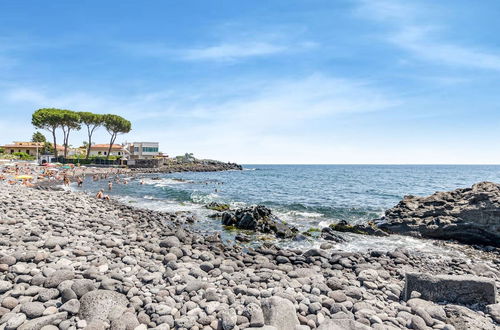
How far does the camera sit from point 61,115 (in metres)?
67.0

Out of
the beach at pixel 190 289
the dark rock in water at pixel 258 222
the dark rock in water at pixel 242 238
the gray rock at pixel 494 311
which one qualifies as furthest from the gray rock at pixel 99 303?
the dark rock in water at pixel 258 222

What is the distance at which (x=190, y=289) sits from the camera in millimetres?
6281

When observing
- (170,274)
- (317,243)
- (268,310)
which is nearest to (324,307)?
(268,310)

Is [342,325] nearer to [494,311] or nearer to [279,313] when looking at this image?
[279,313]

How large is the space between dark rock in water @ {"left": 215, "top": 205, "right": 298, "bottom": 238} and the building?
8744cm

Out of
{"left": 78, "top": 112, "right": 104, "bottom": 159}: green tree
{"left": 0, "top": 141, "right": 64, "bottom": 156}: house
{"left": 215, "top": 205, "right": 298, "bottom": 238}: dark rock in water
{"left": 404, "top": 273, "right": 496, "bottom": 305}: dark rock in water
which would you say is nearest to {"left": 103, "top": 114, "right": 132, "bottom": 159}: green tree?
{"left": 78, "top": 112, "right": 104, "bottom": 159}: green tree

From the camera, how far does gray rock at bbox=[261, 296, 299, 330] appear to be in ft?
16.8

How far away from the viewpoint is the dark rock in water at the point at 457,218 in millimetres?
14383

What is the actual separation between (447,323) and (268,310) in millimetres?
3572

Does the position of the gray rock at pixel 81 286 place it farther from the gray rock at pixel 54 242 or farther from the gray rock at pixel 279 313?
the gray rock at pixel 279 313

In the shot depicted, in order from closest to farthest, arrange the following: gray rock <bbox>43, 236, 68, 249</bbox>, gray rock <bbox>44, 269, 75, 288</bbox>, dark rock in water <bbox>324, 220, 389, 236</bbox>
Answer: gray rock <bbox>44, 269, 75, 288</bbox>, gray rock <bbox>43, 236, 68, 249</bbox>, dark rock in water <bbox>324, 220, 389, 236</bbox>

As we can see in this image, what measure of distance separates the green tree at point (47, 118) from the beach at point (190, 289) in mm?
68267

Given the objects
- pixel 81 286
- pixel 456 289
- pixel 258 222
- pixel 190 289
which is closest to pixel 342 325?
pixel 190 289

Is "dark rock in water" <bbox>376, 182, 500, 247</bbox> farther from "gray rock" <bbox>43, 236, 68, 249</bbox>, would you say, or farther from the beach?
"gray rock" <bbox>43, 236, 68, 249</bbox>
